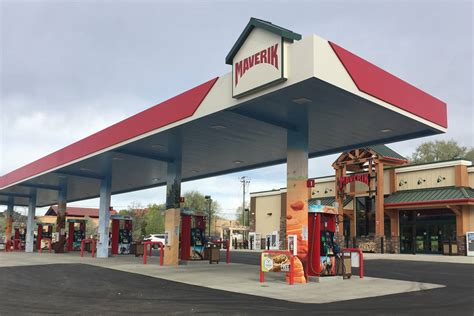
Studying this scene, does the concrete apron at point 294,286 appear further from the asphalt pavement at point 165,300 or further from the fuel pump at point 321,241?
the asphalt pavement at point 165,300

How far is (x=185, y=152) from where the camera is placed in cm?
2173

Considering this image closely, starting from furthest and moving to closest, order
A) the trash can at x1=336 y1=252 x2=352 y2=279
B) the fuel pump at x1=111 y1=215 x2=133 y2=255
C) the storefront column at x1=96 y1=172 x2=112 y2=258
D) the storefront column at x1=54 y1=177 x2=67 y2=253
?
1. the storefront column at x1=54 y1=177 x2=67 y2=253
2. the fuel pump at x1=111 y1=215 x2=133 y2=255
3. the storefront column at x1=96 y1=172 x2=112 y2=258
4. the trash can at x1=336 y1=252 x2=352 y2=279

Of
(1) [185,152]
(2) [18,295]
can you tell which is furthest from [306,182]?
(2) [18,295]

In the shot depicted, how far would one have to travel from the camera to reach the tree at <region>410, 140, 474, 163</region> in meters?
64.5

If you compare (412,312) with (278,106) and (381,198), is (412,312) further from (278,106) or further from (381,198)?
(381,198)

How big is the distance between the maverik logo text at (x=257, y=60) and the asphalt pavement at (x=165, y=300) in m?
6.02

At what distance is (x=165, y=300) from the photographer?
10859 millimetres

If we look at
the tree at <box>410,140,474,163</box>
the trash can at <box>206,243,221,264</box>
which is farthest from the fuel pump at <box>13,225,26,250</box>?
the tree at <box>410,140,474,163</box>

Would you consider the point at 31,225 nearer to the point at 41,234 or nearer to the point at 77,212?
the point at 41,234

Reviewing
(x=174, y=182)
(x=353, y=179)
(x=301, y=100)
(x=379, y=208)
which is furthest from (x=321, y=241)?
(x=353, y=179)

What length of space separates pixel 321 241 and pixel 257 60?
21.6ft

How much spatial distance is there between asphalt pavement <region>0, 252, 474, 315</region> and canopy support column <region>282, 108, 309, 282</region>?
12.1 feet

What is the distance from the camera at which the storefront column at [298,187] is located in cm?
1520

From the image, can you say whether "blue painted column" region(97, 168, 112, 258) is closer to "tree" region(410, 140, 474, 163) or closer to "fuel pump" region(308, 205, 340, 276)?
"fuel pump" region(308, 205, 340, 276)
